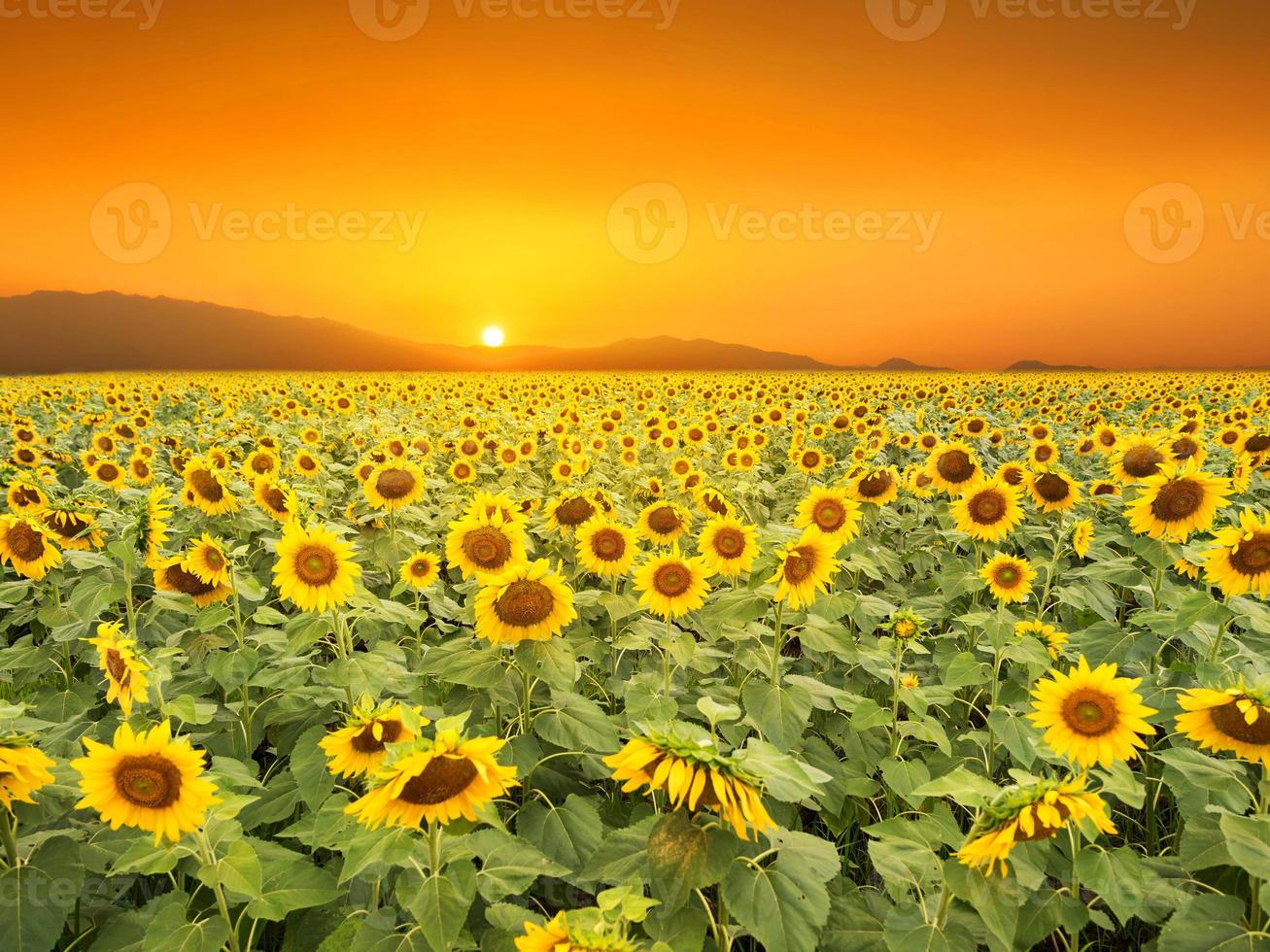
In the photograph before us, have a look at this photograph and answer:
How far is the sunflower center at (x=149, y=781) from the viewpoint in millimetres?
2195

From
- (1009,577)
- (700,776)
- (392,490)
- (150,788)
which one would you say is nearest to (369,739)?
(150,788)

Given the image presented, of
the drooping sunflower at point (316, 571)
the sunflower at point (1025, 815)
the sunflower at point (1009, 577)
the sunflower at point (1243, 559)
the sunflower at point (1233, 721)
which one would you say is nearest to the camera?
the sunflower at point (1025, 815)

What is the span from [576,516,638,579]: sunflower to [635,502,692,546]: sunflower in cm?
58

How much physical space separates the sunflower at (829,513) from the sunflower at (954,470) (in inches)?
63.7

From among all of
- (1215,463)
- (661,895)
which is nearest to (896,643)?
(661,895)

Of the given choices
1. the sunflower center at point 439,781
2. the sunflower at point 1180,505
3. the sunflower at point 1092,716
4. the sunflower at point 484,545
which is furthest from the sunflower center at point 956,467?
the sunflower center at point 439,781

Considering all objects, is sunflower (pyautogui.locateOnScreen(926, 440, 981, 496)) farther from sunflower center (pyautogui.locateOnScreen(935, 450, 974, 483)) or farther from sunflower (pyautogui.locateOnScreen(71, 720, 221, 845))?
sunflower (pyautogui.locateOnScreen(71, 720, 221, 845))

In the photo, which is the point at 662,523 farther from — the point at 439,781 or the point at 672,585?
the point at 439,781

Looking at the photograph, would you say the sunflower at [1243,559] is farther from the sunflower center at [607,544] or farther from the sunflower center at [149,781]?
the sunflower center at [149,781]

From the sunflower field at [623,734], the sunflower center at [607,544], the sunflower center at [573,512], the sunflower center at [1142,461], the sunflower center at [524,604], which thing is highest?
the sunflower center at [1142,461]

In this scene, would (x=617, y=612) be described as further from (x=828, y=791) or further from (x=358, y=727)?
(x=358, y=727)

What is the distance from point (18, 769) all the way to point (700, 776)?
220 cm

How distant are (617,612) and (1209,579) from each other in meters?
3.27

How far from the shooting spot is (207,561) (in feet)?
13.0
